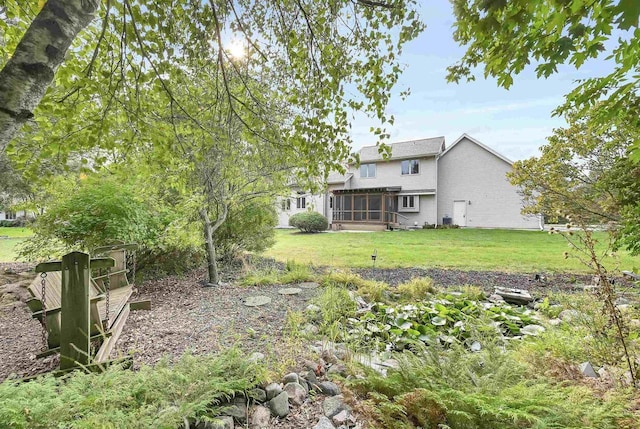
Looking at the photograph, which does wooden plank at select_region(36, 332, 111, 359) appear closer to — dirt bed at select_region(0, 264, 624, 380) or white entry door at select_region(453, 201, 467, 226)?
dirt bed at select_region(0, 264, 624, 380)

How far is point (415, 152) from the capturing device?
22.2 metres

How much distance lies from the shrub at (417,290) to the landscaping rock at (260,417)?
4.06 m

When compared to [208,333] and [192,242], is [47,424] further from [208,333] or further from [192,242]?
[192,242]

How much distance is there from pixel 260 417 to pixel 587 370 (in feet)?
9.64

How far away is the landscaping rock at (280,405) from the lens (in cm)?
238

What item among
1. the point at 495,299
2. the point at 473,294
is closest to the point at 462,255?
the point at 495,299

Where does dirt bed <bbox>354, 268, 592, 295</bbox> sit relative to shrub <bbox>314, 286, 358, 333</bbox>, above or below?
below

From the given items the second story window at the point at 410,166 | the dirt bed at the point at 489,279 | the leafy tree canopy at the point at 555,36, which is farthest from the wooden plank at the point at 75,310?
the second story window at the point at 410,166

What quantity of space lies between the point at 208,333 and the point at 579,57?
4631 mm

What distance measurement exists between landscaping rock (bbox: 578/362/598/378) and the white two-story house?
667 inches

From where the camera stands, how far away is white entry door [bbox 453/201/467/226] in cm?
2095

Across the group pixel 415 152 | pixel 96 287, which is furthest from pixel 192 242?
pixel 415 152

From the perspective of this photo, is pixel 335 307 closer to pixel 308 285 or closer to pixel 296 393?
pixel 308 285

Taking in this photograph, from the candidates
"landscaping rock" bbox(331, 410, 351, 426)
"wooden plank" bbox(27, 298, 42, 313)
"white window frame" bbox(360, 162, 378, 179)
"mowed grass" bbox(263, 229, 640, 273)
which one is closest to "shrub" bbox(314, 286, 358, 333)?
"landscaping rock" bbox(331, 410, 351, 426)
